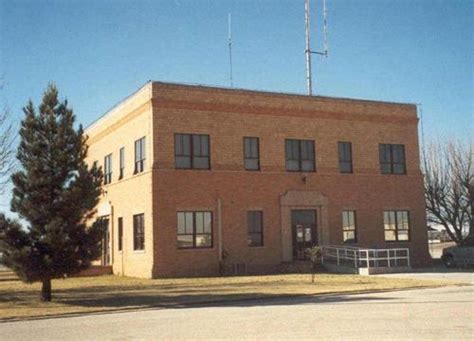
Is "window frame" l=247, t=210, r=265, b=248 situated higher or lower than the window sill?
higher

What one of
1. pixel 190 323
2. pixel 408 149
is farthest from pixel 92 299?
pixel 408 149

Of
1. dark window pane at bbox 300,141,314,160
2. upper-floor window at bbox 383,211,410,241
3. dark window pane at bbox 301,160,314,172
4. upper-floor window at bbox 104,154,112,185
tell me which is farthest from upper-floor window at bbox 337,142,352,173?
upper-floor window at bbox 104,154,112,185

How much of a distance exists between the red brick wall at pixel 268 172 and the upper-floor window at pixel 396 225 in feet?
1.39

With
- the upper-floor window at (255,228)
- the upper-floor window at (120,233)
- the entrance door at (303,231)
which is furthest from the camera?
the upper-floor window at (120,233)

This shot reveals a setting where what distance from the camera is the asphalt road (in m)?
11.7

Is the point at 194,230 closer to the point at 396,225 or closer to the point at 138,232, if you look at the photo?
the point at 138,232

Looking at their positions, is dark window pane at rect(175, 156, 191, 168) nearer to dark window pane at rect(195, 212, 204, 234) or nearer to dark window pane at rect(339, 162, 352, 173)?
dark window pane at rect(195, 212, 204, 234)

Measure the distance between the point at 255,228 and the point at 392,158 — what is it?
10.9 metres

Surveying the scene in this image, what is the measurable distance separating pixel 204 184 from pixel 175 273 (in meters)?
4.97

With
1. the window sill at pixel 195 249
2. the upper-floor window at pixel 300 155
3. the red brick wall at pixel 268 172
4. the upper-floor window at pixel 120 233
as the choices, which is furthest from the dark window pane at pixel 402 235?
the upper-floor window at pixel 120 233

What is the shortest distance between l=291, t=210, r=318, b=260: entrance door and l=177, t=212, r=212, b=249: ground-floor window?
5242mm

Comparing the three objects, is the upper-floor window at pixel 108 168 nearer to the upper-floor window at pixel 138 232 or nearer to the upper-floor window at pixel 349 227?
the upper-floor window at pixel 138 232

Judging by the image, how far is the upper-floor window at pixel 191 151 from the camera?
32.6 m

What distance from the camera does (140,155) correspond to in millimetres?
34156
